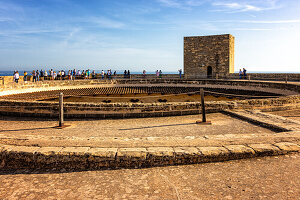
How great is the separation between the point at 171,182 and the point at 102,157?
1139mm

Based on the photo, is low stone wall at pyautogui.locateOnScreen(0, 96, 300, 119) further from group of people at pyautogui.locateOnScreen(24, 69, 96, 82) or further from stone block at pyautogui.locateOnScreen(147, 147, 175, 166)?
group of people at pyautogui.locateOnScreen(24, 69, 96, 82)

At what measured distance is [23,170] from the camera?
3.34 m

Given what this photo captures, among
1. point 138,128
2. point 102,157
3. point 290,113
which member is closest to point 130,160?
point 102,157

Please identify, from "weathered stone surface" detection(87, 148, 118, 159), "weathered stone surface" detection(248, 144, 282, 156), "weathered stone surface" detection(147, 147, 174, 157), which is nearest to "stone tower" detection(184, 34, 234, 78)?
"weathered stone surface" detection(248, 144, 282, 156)

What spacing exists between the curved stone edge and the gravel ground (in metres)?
1.91

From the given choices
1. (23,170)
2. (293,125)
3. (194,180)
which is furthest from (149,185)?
(293,125)

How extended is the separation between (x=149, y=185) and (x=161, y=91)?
839 inches

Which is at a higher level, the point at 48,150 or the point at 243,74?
the point at 243,74

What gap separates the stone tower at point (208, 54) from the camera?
3138 centimetres

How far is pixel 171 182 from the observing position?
290cm

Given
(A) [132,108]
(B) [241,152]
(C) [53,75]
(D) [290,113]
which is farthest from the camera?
(C) [53,75]

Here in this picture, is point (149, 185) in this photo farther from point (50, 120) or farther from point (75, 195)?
point (50, 120)

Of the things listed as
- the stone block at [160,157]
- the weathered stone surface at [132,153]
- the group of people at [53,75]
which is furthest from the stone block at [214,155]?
the group of people at [53,75]

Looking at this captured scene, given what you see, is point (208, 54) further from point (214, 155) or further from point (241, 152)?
point (214, 155)
